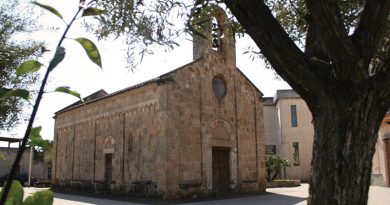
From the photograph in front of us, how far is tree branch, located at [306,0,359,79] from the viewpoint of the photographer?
3420 mm

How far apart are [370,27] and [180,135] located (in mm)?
15436

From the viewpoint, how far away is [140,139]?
19797mm

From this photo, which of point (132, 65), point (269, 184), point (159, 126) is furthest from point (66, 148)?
point (132, 65)

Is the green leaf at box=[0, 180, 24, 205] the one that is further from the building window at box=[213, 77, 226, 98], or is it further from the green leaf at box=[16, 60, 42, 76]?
the building window at box=[213, 77, 226, 98]

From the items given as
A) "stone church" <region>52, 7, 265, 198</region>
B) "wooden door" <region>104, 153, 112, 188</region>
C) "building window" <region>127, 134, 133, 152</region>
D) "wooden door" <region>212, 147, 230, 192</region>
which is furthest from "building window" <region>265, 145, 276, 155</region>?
"building window" <region>127, 134, 133, 152</region>

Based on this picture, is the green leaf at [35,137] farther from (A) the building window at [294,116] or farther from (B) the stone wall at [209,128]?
(A) the building window at [294,116]

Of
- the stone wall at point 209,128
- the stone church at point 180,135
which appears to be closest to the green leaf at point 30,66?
the stone church at point 180,135

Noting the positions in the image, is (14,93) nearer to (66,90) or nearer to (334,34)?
(66,90)

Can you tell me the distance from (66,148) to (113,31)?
2308 cm

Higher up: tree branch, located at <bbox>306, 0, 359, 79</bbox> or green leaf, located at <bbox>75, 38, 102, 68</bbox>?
tree branch, located at <bbox>306, 0, 359, 79</bbox>

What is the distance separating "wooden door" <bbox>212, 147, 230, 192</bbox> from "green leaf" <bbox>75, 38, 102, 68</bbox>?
19.4 meters

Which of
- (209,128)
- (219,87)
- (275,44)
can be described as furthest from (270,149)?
(275,44)

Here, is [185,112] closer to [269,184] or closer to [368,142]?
[269,184]

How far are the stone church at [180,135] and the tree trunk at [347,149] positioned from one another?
→ 13.5 metres
